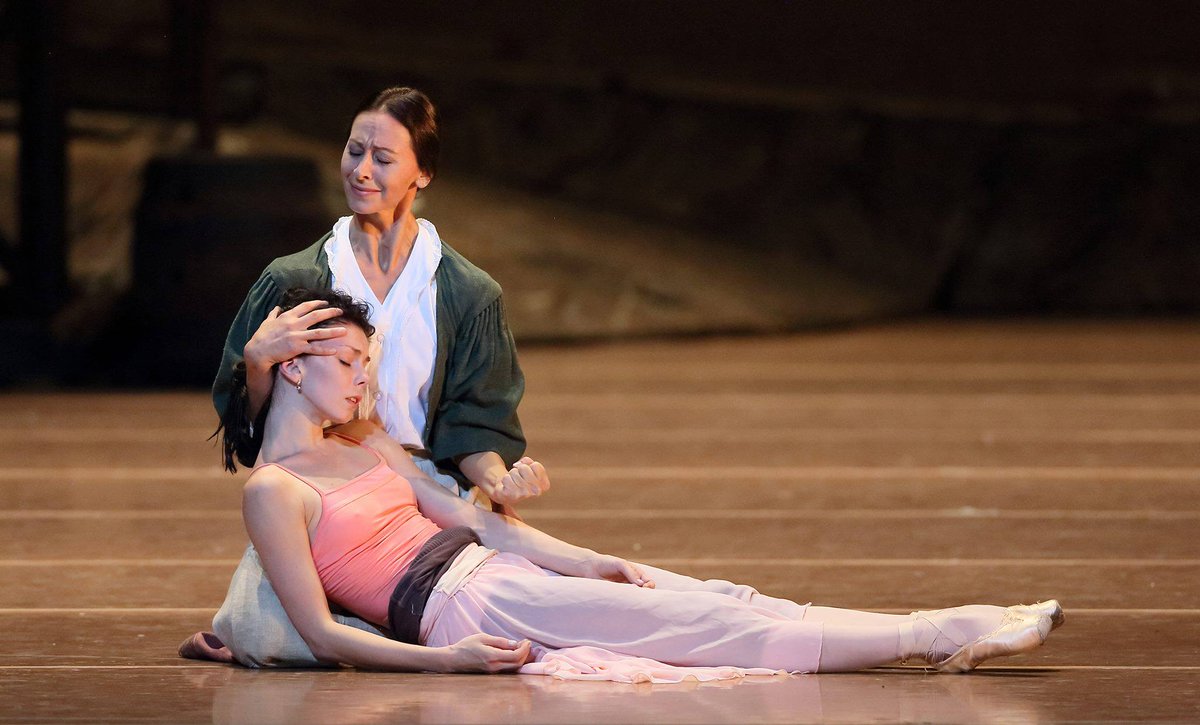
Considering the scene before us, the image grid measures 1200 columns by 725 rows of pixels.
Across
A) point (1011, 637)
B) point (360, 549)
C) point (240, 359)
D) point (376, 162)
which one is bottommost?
point (1011, 637)

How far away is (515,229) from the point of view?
322 inches

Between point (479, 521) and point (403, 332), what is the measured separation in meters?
0.29

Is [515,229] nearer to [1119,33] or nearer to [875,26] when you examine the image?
[875,26]

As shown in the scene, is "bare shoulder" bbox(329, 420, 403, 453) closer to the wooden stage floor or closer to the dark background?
the wooden stage floor

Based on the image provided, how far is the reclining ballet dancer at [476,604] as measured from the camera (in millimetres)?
2346

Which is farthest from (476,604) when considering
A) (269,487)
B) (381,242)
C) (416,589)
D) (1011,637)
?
(1011,637)

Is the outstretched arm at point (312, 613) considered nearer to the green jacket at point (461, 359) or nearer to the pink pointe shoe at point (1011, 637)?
the green jacket at point (461, 359)

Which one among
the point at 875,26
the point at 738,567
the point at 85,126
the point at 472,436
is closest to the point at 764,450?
the point at 738,567

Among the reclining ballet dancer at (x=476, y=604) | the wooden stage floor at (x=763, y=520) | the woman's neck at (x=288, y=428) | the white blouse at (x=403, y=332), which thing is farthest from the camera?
the white blouse at (x=403, y=332)

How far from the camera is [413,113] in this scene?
2555 mm

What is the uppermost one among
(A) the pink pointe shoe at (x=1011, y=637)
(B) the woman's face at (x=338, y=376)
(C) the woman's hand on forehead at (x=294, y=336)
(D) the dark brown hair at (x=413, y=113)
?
(D) the dark brown hair at (x=413, y=113)

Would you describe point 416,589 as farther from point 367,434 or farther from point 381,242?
point 381,242

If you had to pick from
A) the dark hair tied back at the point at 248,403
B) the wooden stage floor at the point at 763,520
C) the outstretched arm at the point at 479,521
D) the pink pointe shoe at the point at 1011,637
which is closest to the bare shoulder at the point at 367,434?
the outstretched arm at the point at 479,521

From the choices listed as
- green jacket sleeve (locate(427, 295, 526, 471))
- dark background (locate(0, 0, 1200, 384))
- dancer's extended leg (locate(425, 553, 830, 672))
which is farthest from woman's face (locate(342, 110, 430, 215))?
dark background (locate(0, 0, 1200, 384))
